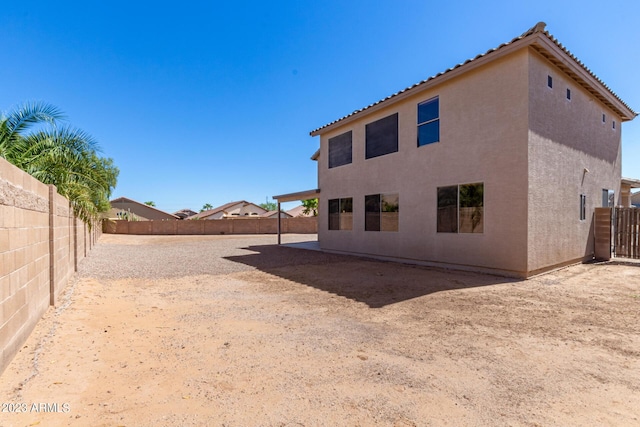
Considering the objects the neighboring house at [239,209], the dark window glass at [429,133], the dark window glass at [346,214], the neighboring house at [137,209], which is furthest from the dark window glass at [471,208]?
the neighboring house at [239,209]

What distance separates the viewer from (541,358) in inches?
138

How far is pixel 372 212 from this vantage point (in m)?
12.2

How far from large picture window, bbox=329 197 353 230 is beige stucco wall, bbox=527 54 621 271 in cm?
679

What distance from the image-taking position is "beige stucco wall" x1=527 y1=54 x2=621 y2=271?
26.5 ft

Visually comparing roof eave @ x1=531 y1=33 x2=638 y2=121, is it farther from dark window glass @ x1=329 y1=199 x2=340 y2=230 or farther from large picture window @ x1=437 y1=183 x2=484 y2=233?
dark window glass @ x1=329 y1=199 x2=340 y2=230

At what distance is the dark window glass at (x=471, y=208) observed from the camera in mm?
8734

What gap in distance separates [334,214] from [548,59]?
9199 millimetres

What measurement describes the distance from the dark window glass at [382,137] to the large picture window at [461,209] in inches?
108

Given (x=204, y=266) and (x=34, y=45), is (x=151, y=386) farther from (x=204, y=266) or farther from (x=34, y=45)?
(x=34, y=45)

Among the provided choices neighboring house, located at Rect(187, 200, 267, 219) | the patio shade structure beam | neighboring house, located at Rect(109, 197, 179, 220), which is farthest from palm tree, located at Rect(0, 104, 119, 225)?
neighboring house, located at Rect(187, 200, 267, 219)

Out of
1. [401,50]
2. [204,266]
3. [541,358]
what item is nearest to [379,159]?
[401,50]

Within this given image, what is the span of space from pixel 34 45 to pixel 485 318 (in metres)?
15.6

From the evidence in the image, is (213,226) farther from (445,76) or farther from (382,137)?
(445,76)

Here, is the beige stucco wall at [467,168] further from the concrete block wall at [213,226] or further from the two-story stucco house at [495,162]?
the concrete block wall at [213,226]
